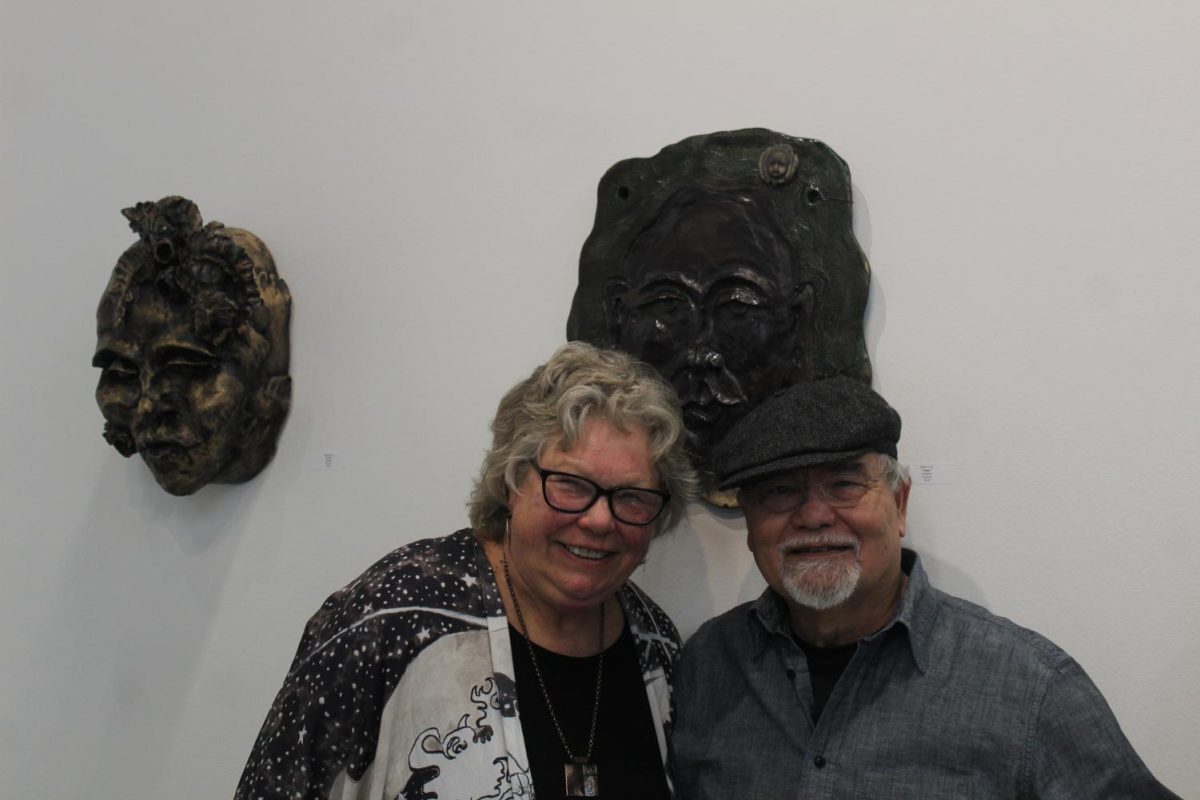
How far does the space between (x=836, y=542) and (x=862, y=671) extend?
127 millimetres

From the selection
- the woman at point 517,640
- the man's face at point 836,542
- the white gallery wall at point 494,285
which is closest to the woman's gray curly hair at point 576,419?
the woman at point 517,640

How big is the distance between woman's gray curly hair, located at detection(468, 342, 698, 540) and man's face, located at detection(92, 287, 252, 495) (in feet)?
1.92

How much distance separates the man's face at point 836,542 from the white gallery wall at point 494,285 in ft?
0.68

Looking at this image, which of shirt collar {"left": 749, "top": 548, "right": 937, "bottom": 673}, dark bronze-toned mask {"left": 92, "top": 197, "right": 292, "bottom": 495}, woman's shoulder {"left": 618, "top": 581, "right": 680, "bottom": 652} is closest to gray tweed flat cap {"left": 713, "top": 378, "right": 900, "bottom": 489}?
shirt collar {"left": 749, "top": 548, "right": 937, "bottom": 673}

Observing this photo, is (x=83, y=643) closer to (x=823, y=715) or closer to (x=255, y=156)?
(x=255, y=156)

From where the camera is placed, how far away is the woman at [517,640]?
1.04 meters

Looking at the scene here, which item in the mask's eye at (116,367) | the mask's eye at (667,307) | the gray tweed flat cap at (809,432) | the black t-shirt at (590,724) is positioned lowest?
the black t-shirt at (590,724)

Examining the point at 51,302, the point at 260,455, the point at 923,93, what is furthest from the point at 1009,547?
the point at 51,302

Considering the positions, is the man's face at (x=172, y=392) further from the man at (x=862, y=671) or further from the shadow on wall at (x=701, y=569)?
the man at (x=862, y=671)

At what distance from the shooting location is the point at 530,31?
1498 millimetres

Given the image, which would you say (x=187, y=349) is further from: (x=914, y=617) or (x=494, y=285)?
(x=914, y=617)

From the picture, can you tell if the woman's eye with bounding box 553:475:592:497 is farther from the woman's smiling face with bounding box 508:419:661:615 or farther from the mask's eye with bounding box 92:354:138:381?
the mask's eye with bounding box 92:354:138:381

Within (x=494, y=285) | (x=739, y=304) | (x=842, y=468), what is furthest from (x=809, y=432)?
(x=494, y=285)

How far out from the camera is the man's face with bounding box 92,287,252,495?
5.17 feet
